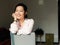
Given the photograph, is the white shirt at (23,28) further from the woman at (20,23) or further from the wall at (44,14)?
the wall at (44,14)

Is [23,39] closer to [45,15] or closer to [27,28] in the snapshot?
[27,28]

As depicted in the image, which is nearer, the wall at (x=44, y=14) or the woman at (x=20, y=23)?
the woman at (x=20, y=23)

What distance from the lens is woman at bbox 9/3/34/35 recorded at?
1.22 metres

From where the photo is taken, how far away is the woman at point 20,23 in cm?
122

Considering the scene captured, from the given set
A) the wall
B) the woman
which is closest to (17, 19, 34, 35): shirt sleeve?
the woman

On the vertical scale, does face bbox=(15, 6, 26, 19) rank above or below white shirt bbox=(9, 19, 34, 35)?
above

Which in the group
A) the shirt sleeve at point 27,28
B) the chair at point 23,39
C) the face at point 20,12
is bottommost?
the chair at point 23,39

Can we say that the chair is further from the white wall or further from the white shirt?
the white wall

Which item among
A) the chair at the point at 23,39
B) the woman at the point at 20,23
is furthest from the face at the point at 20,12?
the chair at the point at 23,39

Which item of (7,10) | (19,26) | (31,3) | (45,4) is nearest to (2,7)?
(7,10)

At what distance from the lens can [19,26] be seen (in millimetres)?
1266

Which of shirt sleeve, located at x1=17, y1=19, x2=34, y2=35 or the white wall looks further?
the white wall

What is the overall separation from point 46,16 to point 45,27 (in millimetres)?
319

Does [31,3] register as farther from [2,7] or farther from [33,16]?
[2,7]
